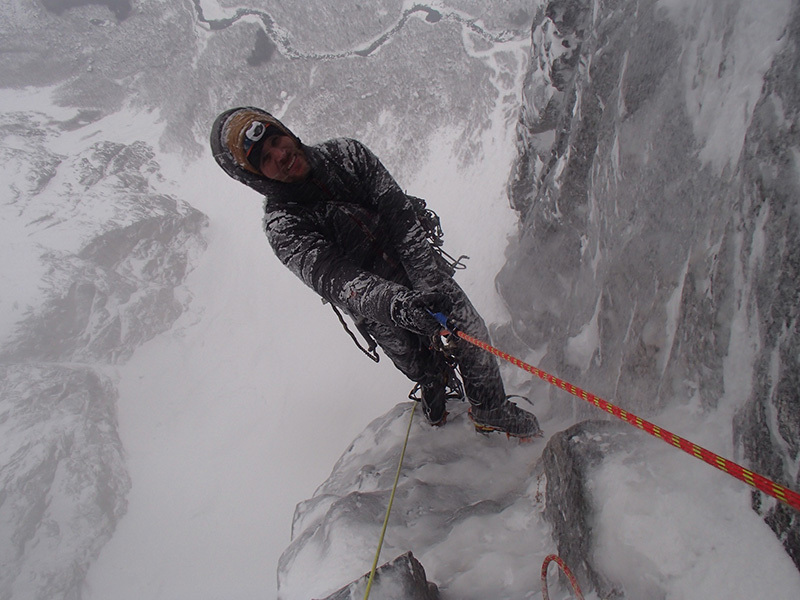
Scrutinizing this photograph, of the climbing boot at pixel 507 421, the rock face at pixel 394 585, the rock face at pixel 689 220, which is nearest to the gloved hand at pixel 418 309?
the rock face at pixel 394 585

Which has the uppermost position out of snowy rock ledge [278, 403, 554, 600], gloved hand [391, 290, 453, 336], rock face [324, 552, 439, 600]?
gloved hand [391, 290, 453, 336]

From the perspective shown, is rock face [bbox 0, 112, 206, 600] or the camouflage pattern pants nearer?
the camouflage pattern pants

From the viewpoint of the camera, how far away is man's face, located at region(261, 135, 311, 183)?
265 centimetres

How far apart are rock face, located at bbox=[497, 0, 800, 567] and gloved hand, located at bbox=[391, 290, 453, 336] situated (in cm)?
155

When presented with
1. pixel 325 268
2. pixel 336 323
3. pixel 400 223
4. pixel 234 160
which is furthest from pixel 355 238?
pixel 336 323

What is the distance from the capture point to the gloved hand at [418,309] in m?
2.38

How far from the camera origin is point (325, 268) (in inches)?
106

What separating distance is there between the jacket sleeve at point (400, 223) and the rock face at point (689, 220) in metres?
1.72

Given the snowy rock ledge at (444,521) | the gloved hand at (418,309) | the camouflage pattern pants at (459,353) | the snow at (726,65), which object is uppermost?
the snow at (726,65)

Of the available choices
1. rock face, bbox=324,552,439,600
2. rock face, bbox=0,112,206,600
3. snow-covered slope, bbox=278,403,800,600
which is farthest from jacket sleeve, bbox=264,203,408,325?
rock face, bbox=0,112,206,600

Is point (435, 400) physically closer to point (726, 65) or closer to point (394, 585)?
point (394, 585)

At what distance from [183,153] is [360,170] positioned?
21044 millimetres

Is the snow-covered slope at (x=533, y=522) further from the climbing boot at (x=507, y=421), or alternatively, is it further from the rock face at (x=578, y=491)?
the climbing boot at (x=507, y=421)

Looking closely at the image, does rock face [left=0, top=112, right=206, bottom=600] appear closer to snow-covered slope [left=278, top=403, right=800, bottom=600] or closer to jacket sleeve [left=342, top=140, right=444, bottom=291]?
snow-covered slope [left=278, top=403, right=800, bottom=600]
